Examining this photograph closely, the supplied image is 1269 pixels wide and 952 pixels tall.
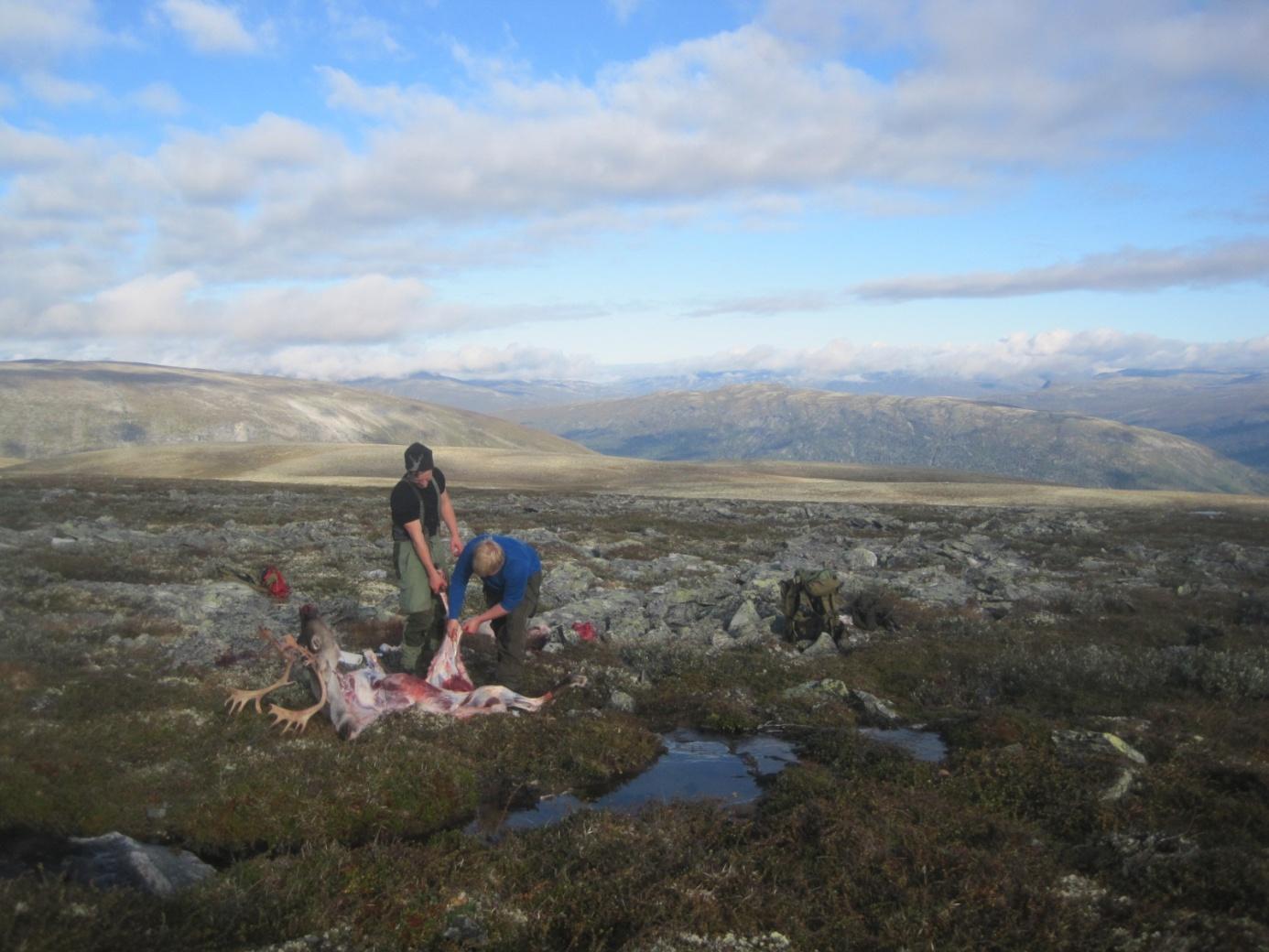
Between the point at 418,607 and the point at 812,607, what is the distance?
991cm

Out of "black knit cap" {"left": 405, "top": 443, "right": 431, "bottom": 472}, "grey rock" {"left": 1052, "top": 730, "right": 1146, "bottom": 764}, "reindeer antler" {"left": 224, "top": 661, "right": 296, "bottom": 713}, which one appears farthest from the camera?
"black knit cap" {"left": 405, "top": 443, "right": 431, "bottom": 472}

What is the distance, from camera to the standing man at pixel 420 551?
43.6 ft

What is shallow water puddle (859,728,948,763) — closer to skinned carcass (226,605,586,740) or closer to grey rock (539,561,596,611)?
skinned carcass (226,605,586,740)

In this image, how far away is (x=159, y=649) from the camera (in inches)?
590

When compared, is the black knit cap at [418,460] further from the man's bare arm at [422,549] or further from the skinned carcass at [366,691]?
the skinned carcass at [366,691]

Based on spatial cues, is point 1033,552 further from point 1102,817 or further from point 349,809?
point 349,809

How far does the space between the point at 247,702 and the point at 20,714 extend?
2.86m

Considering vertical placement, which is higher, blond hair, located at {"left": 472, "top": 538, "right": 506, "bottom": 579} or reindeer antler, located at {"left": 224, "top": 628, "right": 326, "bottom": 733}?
blond hair, located at {"left": 472, "top": 538, "right": 506, "bottom": 579}

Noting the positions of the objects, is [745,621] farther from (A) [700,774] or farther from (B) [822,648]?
(A) [700,774]

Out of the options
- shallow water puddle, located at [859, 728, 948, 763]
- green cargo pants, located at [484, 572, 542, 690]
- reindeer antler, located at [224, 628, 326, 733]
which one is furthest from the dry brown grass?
reindeer antler, located at [224, 628, 326, 733]

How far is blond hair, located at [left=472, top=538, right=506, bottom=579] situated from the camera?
42.0 feet

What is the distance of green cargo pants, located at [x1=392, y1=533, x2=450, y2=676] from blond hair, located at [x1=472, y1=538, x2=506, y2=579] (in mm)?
1115

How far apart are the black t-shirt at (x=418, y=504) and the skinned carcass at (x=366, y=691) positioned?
1.96 metres

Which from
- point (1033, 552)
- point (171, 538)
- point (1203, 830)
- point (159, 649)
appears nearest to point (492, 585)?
point (159, 649)
